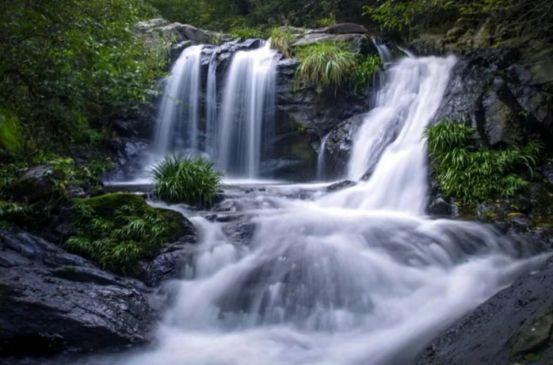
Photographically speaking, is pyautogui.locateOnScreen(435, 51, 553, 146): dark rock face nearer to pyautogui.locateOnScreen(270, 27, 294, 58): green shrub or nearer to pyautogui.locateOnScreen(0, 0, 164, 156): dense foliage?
pyautogui.locateOnScreen(270, 27, 294, 58): green shrub

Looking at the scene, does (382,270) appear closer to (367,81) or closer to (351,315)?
(351,315)

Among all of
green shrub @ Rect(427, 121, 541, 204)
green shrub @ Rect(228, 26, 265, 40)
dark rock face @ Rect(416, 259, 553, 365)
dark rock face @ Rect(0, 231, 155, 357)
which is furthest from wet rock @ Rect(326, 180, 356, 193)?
green shrub @ Rect(228, 26, 265, 40)

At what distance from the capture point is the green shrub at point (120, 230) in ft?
18.7

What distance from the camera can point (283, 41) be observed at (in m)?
12.8

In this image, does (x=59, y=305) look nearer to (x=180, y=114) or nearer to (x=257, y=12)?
(x=180, y=114)

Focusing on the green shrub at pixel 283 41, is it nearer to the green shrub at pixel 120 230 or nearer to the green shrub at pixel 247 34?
the green shrub at pixel 247 34

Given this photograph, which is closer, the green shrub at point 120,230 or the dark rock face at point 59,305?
the dark rock face at point 59,305

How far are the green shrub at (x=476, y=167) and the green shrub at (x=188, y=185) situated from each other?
146 inches

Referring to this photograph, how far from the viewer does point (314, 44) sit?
12.4 meters

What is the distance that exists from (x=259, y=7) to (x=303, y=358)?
1512cm

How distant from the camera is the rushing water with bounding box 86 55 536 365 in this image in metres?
4.39

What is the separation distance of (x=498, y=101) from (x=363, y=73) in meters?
3.77

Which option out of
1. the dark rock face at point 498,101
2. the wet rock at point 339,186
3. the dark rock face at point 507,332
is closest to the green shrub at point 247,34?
the dark rock face at point 498,101

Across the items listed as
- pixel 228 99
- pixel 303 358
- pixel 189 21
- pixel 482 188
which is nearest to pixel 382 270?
pixel 303 358
